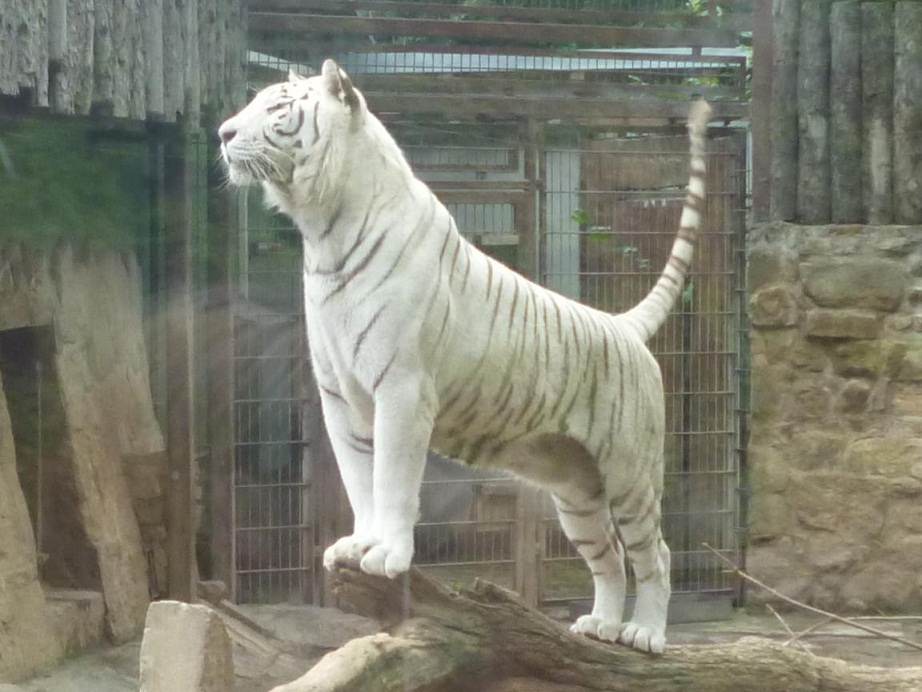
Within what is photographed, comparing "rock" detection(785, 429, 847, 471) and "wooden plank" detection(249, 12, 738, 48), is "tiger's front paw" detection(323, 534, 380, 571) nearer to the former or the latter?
"wooden plank" detection(249, 12, 738, 48)

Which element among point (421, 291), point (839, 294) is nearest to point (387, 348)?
point (421, 291)

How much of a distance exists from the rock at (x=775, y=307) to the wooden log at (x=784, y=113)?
0.80ft

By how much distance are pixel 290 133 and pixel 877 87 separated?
2721 mm

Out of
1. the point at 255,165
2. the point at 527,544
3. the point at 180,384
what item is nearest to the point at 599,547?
the point at 255,165

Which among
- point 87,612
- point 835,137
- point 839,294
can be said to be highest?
point 835,137

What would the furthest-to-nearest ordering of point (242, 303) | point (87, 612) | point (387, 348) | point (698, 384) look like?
point (698, 384), point (242, 303), point (87, 612), point (387, 348)

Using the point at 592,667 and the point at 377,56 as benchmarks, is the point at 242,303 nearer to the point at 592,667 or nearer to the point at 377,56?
the point at 377,56

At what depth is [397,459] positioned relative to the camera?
88.0 inches

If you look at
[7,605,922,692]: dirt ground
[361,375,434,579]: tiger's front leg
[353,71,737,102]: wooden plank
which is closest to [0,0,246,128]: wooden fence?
[353,71,737,102]: wooden plank

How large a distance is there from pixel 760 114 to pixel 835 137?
0.27 m

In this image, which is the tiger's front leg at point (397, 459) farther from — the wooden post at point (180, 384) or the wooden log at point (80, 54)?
the wooden post at point (180, 384)

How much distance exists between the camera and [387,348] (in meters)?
2.26

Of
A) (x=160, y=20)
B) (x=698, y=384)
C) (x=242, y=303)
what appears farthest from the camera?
(x=698, y=384)

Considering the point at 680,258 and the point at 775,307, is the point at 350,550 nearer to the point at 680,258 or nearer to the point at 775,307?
the point at 680,258
